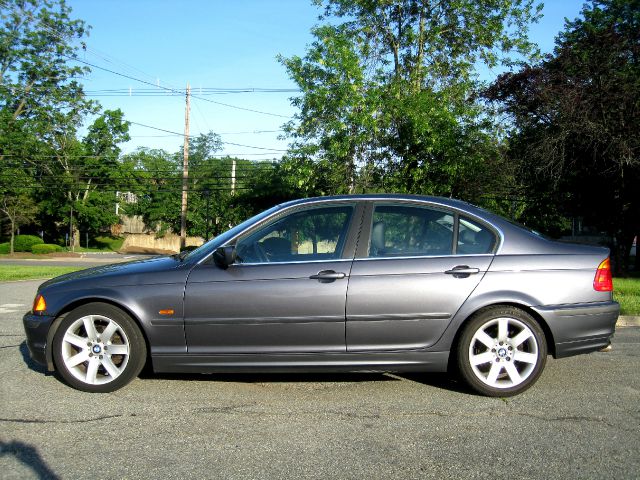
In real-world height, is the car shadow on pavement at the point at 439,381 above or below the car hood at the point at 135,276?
below

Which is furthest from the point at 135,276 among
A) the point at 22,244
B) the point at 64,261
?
the point at 22,244

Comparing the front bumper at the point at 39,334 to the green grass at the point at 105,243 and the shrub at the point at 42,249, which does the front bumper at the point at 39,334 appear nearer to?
the shrub at the point at 42,249

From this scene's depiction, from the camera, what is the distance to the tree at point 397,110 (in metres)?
17.9

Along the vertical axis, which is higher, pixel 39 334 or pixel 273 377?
pixel 39 334

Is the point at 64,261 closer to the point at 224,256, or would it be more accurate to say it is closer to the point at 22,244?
the point at 22,244

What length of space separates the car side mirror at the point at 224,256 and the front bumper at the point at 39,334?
1.48 meters

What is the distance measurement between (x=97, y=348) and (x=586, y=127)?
633 inches

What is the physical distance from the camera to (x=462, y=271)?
4.73 meters

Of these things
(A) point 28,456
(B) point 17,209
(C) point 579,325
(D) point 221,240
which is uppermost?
(B) point 17,209

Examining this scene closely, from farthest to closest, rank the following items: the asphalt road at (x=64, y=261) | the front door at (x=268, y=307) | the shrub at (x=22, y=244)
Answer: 1. the shrub at (x=22, y=244)
2. the asphalt road at (x=64, y=261)
3. the front door at (x=268, y=307)

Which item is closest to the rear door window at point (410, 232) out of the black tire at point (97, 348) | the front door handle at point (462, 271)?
the front door handle at point (462, 271)

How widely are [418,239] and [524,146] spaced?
55.7 ft

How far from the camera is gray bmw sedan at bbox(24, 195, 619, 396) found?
467 centimetres

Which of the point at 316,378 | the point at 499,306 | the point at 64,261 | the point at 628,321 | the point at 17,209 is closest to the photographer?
the point at 499,306
